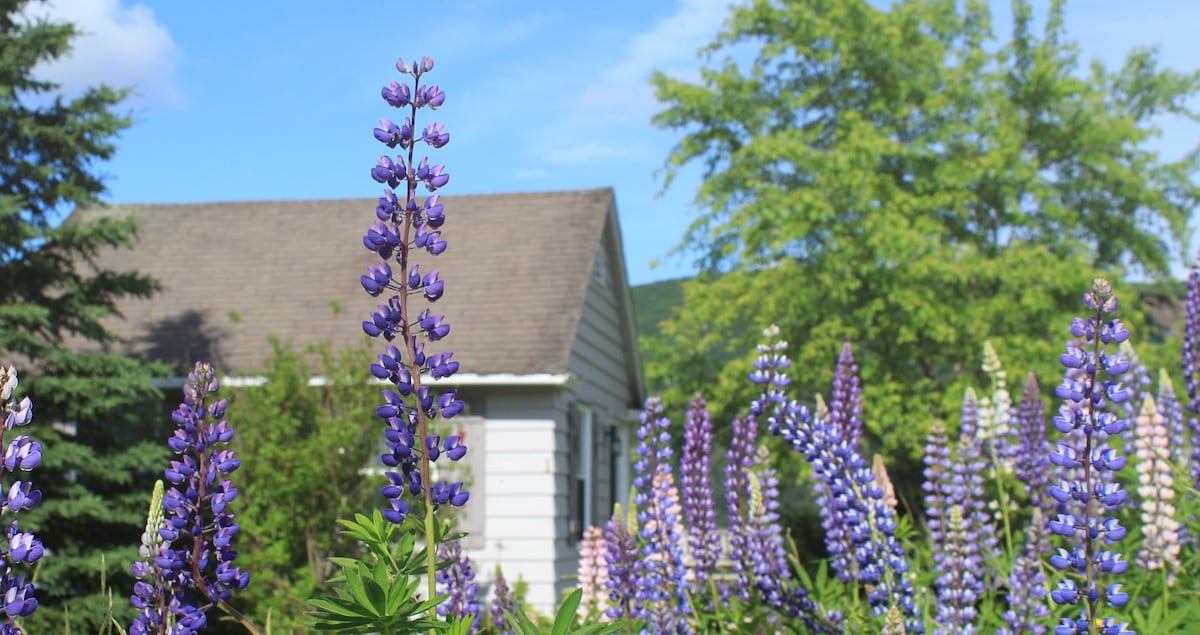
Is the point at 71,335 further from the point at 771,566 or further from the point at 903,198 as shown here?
the point at 903,198

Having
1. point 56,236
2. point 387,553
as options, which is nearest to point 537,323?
point 56,236

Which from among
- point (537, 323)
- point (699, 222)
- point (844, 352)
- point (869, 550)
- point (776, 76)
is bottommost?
point (869, 550)

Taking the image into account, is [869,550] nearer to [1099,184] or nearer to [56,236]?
[56,236]

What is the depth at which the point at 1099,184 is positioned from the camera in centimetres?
2411

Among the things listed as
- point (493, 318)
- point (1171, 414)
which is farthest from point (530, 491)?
point (1171, 414)

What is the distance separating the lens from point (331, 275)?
1579 cm

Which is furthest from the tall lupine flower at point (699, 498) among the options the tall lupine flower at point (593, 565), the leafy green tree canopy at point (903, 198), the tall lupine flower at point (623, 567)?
the leafy green tree canopy at point (903, 198)

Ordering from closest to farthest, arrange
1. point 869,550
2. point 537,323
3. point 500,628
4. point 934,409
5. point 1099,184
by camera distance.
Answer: point 869,550, point 500,628, point 537,323, point 934,409, point 1099,184

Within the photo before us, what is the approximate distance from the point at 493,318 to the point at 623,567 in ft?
35.1

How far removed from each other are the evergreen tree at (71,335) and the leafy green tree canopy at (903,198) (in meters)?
10.9

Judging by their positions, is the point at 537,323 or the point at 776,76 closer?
the point at 537,323

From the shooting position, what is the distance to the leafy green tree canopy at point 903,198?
62.7ft

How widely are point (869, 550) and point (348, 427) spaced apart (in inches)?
350

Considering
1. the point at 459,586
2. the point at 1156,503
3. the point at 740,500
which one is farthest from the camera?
the point at 1156,503
